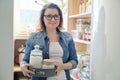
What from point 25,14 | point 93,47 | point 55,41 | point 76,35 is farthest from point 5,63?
point 25,14

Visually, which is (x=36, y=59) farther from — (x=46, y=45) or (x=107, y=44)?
(x=107, y=44)

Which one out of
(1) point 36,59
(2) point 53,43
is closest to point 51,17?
(2) point 53,43

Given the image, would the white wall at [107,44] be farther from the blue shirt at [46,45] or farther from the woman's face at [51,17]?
the woman's face at [51,17]

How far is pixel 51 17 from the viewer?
1.43 metres

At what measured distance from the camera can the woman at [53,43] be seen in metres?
1.44

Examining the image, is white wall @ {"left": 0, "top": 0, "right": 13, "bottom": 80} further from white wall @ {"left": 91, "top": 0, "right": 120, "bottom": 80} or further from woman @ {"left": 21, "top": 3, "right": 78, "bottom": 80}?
white wall @ {"left": 91, "top": 0, "right": 120, "bottom": 80}

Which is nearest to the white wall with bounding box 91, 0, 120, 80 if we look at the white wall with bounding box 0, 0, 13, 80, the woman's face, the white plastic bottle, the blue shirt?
the blue shirt

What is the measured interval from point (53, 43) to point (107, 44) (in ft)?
1.33

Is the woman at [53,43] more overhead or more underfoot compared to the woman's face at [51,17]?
more underfoot

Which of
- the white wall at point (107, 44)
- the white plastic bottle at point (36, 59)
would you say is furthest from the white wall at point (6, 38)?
the white wall at point (107, 44)

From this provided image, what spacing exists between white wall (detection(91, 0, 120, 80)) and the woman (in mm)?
188

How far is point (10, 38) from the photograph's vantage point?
1.41 meters

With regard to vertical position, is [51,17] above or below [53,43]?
above

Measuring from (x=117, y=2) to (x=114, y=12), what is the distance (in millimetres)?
70
